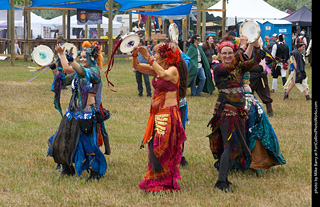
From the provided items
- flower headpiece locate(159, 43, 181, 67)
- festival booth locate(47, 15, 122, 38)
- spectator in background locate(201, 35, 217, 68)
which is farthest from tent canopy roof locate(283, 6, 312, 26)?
flower headpiece locate(159, 43, 181, 67)

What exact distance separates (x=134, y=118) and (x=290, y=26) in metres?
25.0

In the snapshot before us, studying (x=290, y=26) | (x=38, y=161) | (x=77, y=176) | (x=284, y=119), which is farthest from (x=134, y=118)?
(x=290, y=26)

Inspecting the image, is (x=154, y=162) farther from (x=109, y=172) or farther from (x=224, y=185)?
(x=109, y=172)

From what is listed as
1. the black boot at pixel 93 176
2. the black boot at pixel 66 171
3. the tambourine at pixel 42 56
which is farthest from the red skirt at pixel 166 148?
the tambourine at pixel 42 56

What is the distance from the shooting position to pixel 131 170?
7.00 metres

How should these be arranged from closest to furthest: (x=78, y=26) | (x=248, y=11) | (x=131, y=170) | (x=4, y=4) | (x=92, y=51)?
(x=92, y=51), (x=131, y=170), (x=4, y=4), (x=248, y=11), (x=78, y=26)

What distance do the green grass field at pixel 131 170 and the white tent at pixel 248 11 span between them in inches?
925

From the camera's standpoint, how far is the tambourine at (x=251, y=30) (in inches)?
230

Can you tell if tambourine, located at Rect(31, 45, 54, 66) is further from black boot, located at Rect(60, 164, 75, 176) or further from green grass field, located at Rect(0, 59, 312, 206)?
green grass field, located at Rect(0, 59, 312, 206)

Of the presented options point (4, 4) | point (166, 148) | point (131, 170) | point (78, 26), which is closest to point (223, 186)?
point (166, 148)

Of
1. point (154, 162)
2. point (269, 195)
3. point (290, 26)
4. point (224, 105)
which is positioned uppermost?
point (290, 26)

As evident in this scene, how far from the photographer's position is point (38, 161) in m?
7.48

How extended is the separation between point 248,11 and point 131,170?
30.5 m

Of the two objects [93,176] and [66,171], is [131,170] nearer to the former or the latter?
[93,176]
